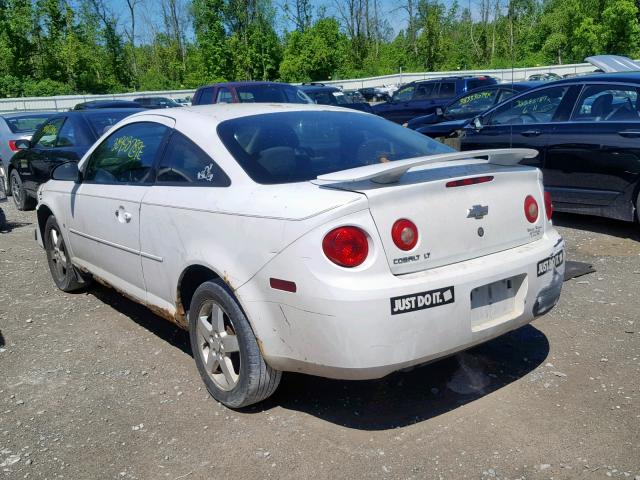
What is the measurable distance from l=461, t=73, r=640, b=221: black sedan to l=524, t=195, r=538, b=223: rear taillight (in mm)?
3380

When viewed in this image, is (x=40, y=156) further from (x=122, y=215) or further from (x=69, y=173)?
(x=122, y=215)

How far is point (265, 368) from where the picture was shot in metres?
3.30

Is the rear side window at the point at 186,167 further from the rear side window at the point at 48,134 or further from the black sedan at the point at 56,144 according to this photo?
the rear side window at the point at 48,134

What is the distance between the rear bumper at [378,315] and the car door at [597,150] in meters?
3.75

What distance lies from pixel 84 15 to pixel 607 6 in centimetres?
3947

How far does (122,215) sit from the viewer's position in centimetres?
423

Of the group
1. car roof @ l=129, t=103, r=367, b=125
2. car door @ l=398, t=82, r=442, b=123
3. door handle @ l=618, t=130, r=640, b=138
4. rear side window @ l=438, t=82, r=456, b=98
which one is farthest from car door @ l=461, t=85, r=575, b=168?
rear side window @ l=438, t=82, r=456, b=98

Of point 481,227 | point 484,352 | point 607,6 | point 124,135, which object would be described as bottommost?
point 484,352

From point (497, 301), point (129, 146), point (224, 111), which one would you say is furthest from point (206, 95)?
point (497, 301)

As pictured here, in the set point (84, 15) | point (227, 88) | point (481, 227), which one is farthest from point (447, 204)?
point (84, 15)

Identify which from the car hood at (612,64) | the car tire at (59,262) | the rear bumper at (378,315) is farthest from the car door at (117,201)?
the car hood at (612,64)

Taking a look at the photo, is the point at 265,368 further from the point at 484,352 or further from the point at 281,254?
the point at 484,352

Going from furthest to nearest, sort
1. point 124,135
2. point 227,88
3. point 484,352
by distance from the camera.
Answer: point 227,88
point 124,135
point 484,352

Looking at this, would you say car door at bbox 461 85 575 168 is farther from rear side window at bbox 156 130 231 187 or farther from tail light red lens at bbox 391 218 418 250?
tail light red lens at bbox 391 218 418 250
